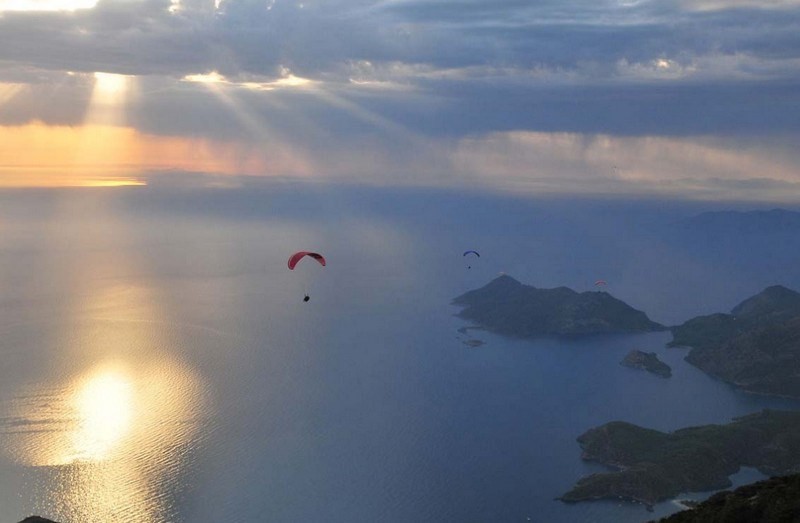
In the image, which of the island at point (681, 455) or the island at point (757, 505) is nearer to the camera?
the island at point (757, 505)

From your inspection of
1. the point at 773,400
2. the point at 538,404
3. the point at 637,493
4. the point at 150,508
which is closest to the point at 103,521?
the point at 150,508

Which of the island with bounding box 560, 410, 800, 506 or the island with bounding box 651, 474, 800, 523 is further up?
the island with bounding box 651, 474, 800, 523

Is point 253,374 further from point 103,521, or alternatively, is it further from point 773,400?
point 773,400

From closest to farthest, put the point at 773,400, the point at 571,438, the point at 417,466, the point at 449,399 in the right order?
the point at 417,466 → the point at 571,438 → the point at 449,399 → the point at 773,400

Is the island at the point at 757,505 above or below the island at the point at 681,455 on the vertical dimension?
above

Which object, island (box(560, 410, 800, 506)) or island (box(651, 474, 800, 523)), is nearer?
island (box(651, 474, 800, 523))
